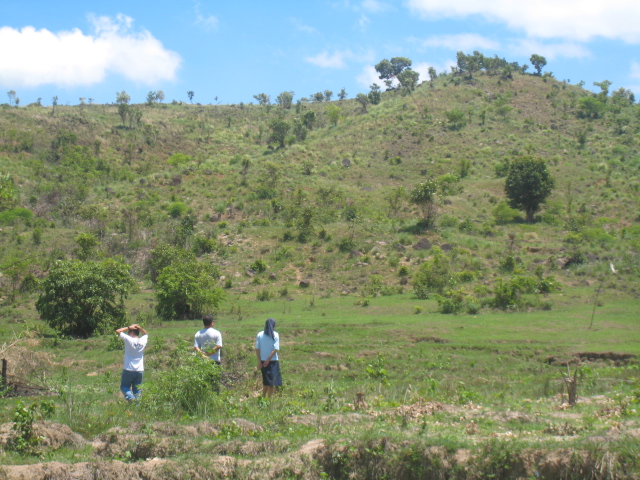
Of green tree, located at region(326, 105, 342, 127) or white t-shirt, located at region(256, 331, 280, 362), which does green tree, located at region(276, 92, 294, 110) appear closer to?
green tree, located at region(326, 105, 342, 127)

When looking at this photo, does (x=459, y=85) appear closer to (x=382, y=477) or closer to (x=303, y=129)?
(x=303, y=129)

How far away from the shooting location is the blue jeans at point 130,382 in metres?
9.76

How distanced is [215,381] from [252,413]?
867 millimetres

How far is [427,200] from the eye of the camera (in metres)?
37.9

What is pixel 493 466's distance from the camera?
6.63 metres

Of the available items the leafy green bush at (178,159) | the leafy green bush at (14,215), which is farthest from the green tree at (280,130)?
the leafy green bush at (14,215)

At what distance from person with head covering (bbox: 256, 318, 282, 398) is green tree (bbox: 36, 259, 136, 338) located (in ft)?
37.5

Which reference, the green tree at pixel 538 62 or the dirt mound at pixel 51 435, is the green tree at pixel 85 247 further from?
the green tree at pixel 538 62

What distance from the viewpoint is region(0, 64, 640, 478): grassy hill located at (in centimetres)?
745

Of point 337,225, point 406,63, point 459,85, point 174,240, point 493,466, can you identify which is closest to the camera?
point 493,466

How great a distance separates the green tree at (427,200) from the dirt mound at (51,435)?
32497mm

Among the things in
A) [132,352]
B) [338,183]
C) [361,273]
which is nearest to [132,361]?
[132,352]

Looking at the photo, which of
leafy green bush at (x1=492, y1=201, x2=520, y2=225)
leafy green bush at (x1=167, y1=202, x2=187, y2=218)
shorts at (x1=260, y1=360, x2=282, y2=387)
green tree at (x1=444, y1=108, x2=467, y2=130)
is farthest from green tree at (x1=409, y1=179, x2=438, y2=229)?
green tree at (x1=444, y1=108, x2=467, y2=130)

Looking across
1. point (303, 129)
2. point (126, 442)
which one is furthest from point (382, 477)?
point (303, 129)
